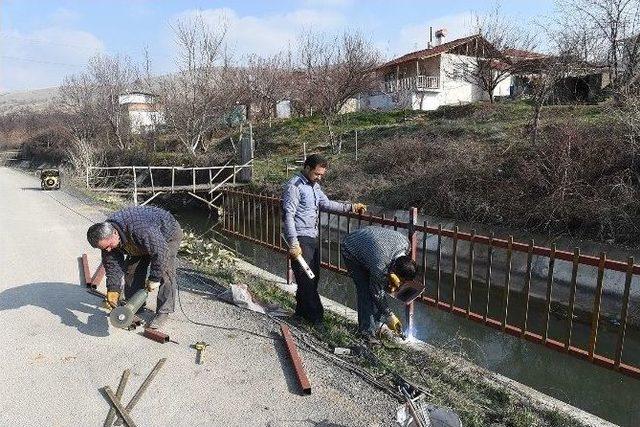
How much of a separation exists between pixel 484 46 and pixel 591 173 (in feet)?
43.4

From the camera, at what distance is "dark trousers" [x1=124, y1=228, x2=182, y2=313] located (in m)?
4.54

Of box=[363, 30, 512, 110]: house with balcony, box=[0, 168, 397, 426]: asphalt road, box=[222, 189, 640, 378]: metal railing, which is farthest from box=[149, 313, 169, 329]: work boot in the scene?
box=[363, 30, 512, 110]: house with balcony

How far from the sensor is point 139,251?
445 cm

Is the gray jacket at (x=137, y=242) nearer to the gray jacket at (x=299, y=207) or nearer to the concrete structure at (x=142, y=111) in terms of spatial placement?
the gray jacket at (x=299, y=207)

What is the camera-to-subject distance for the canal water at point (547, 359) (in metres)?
5.39

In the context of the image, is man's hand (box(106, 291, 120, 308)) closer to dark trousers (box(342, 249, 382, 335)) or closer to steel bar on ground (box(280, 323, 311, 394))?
steel bar on ground (box(280, 323, 311, 394))

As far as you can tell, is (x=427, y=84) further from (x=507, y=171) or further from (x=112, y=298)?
(x=112, y=298)

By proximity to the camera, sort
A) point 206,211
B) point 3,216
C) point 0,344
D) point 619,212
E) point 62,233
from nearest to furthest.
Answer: point 0,344 → point 62,233 → point 619,212 → point 3,216 → point 206,211

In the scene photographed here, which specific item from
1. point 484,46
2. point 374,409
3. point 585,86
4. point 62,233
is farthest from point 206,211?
point 374,409

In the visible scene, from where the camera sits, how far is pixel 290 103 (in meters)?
35.9

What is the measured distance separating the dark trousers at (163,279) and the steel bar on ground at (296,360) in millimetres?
1113

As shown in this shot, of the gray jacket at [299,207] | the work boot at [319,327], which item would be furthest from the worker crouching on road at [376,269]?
the gray jacket at [299,207]

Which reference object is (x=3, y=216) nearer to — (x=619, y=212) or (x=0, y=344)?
(x=0, y=344)

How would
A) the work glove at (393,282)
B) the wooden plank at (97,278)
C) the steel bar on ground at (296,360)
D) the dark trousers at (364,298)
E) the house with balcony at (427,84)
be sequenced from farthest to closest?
the house with balcony at (427,84)
the wooden plank at (97,278)
the dark trousers at (364,298)
the work glove at (393,282)
the steel bar on ground at (296,360)
